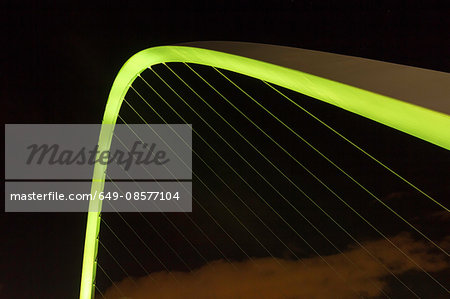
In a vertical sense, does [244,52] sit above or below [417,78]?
above

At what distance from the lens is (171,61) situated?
7.31m

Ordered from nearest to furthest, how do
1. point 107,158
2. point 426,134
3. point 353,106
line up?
point 426,134 → point 353,106 → point 107,158

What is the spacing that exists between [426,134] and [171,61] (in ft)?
16.7

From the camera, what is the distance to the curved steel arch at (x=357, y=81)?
2.65 m

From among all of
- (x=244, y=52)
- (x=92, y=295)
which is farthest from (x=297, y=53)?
(x=92, y=295)

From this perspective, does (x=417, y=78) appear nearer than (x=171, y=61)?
Yes

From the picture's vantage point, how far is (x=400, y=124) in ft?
9.35

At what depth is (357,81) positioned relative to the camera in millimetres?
3160

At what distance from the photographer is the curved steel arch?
8.69 ft

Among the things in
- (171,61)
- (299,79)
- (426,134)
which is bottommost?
(426,134)


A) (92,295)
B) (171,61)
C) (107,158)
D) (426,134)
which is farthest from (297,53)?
(92,295)

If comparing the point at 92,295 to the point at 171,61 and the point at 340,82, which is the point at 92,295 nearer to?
the point at 171,61

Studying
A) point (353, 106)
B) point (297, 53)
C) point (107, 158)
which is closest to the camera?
point (353, 106)

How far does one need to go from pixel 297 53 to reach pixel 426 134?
1.64m
